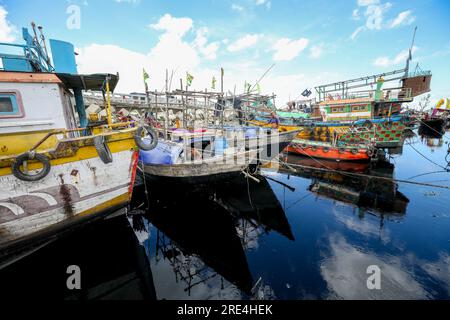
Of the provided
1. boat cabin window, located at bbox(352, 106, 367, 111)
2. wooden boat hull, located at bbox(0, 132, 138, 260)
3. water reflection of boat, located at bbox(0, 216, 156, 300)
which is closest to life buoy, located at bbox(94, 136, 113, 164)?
wooden boat hull, located at bbox(0, 132, 138, 260)

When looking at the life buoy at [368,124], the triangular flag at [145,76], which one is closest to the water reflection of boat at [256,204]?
the triangular flag at [145,76]

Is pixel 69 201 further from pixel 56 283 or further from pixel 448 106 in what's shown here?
pixel 448 106

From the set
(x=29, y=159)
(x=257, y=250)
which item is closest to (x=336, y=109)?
(x=257, y=250)

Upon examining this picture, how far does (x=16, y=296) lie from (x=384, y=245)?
10.8m

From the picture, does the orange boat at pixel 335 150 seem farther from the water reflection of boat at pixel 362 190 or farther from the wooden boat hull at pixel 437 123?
the wooden boat hull at pixel 437 123

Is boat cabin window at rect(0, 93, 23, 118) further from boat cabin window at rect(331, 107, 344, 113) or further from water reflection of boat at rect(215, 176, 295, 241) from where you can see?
boat cabin window at rect(331, 107, 344, 113)

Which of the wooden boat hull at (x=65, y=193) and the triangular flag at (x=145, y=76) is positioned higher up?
the triangular flag at (x=145, y=76)

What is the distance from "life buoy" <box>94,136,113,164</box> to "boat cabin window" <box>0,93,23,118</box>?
2.31m

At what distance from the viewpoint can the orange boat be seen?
591 inches

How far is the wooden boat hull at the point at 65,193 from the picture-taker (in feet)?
15.2

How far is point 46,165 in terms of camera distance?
469 cm

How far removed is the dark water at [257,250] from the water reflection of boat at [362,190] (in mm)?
110

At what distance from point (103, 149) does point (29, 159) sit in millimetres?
1529
